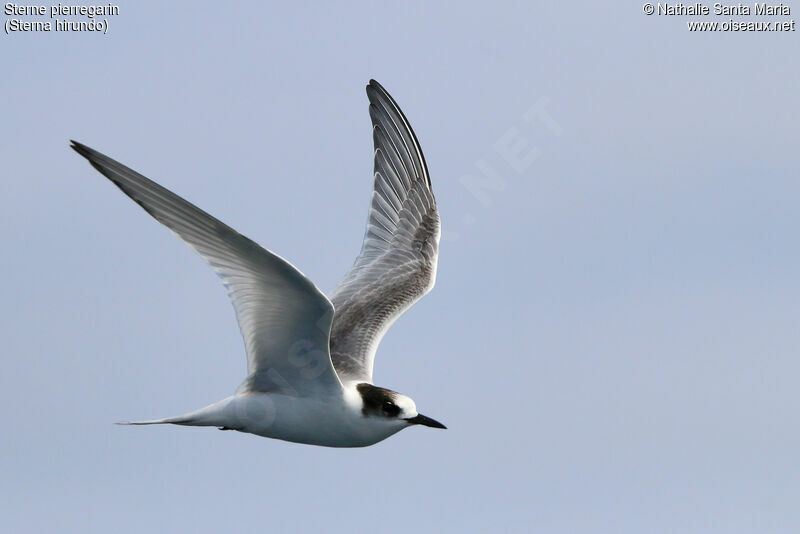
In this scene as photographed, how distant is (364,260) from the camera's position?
19406mm

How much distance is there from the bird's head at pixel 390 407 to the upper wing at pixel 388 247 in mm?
1742

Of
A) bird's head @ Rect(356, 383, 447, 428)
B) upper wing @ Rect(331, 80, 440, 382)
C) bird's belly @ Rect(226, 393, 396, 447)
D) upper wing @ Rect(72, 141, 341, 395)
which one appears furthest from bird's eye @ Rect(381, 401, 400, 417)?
upper wing @ Rect(331, 80, 440, 382)

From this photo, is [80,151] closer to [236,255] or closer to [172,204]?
[172,204]

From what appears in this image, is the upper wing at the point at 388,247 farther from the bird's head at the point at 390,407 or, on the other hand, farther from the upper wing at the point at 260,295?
the upper wing at the point at 260,295

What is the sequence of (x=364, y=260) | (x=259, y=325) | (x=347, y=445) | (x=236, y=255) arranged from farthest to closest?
(x=364, y=260) < (x=347, y=445) < (x=259, y=325) < (x=236, y=255)

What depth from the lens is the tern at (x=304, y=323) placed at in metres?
12.7

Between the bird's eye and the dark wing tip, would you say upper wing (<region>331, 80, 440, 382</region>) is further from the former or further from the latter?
the dark wing tip

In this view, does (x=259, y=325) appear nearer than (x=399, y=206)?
Yes

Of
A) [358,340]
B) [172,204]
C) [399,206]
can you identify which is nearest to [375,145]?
[399,206]

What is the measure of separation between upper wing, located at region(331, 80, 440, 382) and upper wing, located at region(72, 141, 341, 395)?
2.31 metres

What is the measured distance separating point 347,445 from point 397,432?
26.0 inches

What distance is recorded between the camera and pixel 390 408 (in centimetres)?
1498

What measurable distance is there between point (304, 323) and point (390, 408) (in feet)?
6.50

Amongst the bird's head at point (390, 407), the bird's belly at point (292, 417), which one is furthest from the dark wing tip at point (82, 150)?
the bird's head at point (390, 407)
